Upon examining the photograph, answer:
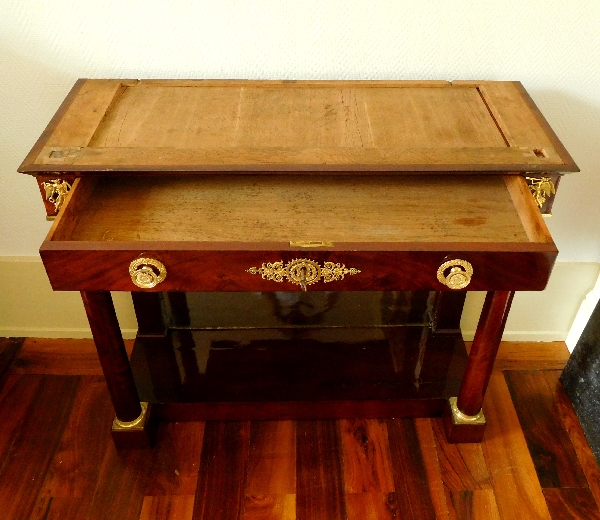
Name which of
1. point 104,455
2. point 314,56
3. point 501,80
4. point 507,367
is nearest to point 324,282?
point 314,56

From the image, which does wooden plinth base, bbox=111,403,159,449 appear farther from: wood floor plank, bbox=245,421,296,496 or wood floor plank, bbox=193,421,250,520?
wood floor plank, bbox=245,421,296,496

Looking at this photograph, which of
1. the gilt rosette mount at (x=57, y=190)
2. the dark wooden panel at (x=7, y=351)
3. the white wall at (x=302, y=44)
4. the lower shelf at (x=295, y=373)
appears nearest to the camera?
the gilt rosette mount at (x=57, y=190)

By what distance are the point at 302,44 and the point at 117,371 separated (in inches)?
31.3

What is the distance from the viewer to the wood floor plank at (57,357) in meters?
→ 1.64

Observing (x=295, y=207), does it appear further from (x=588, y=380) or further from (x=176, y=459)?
(x=588, y=380)

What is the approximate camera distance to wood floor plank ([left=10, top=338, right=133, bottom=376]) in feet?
5.39

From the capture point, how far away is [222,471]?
1.38 meters

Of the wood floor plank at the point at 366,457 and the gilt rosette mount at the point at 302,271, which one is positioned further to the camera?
the wood floor plank at the point at 366,457

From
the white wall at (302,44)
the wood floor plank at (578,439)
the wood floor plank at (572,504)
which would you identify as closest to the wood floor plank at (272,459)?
the wood floor plank at (572,504)

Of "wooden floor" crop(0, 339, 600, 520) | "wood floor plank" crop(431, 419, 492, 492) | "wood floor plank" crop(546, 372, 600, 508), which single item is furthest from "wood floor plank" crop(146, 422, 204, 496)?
"wood floor plank" crop(546, 372, 600, 508)

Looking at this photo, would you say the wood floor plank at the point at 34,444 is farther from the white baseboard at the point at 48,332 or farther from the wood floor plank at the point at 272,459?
the wood floor plank at the point at 272,459

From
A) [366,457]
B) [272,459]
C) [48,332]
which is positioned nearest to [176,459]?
[272,459]

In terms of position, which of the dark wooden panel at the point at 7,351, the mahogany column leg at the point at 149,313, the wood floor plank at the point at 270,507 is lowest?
the dark wooden panel at the point at 7,351

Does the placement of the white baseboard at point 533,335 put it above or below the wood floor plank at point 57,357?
above
